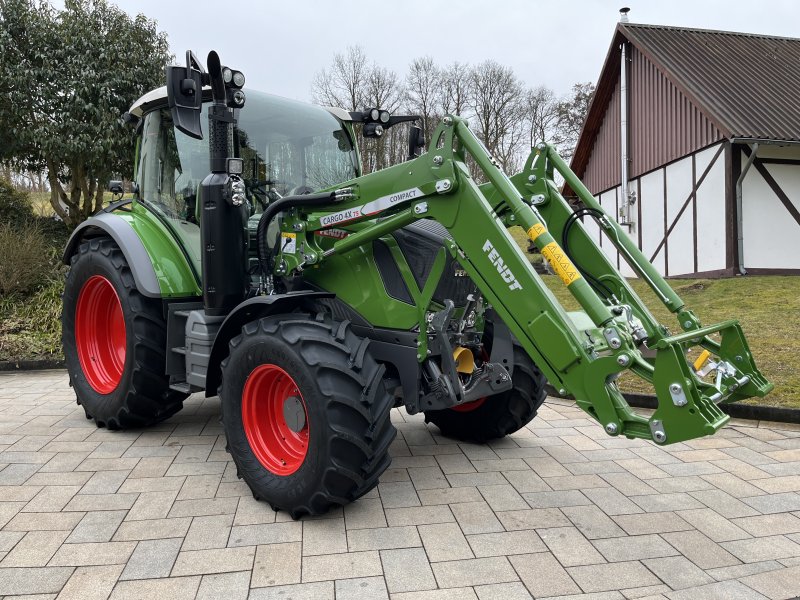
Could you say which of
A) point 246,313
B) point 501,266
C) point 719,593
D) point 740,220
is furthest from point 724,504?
point 740,220

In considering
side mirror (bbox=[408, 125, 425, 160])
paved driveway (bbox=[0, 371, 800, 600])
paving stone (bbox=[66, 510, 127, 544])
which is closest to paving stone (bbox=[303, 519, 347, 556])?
paved driveway (bbox=[0, 371, 800, 600])

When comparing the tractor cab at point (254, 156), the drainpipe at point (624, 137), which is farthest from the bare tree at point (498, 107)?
the tractor cab at point (254, 156)

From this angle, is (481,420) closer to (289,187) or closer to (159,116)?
(289,187)

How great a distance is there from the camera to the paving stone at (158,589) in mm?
A: 2432

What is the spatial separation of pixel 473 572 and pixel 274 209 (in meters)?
2.27

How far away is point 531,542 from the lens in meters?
2.89

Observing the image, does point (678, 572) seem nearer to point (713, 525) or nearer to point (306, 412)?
point (713, 525)

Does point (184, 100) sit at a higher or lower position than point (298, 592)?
higher

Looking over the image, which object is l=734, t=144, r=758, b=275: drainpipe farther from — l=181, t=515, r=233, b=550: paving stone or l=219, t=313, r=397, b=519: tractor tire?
l=181, t=515, r=233, b=550: paving stone

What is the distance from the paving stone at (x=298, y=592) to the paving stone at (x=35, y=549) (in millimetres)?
1015

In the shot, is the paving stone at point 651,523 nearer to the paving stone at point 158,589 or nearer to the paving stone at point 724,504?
the paving stone at point 724,504

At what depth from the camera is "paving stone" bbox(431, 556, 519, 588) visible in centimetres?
254

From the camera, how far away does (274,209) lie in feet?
12.2

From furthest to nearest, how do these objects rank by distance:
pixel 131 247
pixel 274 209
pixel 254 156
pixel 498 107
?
pixel 498 107 < pixel 131 247 < pixel 254 156 < pixel 274 209
